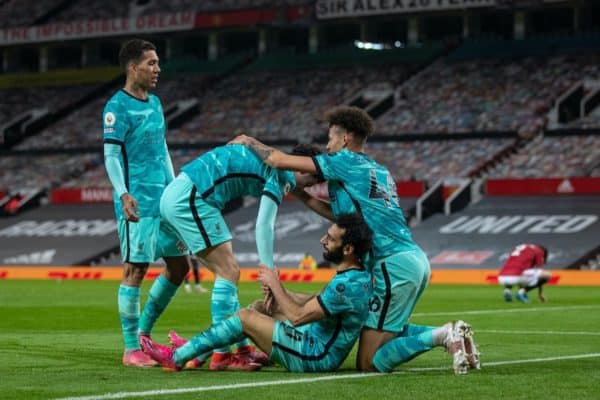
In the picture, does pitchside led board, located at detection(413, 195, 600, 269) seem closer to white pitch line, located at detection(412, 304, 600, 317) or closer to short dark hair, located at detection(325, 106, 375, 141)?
white pitch line, located at detection(412, 304, 600, 317)

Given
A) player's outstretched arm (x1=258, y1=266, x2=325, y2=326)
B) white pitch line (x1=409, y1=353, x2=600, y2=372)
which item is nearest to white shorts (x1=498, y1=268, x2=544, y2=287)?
white pitch line (x1=409, y1=353, x2=600, y2=372)

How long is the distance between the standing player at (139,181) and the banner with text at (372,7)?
42527 mm

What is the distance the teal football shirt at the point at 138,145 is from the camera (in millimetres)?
11594

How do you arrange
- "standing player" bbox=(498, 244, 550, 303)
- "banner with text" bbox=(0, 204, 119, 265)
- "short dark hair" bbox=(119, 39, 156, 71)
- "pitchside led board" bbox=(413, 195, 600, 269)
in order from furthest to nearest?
"banner with text" bbox=(0, 204, 119, 265) → "pitchside led board" bbox=(413, 195, 600, 269) → "standing player" bbox=(498, 244, 550, 303) → "short dark hair" bbox=(119, 39, 156, 71)

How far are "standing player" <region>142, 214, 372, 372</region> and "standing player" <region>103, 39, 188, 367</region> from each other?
1546mm

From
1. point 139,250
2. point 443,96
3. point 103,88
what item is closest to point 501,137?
point 443,96

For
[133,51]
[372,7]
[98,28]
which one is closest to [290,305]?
[133,51]

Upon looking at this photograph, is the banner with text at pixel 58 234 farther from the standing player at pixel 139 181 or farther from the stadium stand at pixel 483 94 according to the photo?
the standing player at pixel 139 181

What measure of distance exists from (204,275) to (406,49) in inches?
882

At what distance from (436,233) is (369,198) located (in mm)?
32850

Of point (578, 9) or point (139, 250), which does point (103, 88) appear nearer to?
point (578, 9)

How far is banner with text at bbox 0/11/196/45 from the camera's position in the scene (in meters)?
62.5

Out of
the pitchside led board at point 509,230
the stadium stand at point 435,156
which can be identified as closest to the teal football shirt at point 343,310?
the pitchside led board at point 509,230

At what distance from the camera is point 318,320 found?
389 inches
